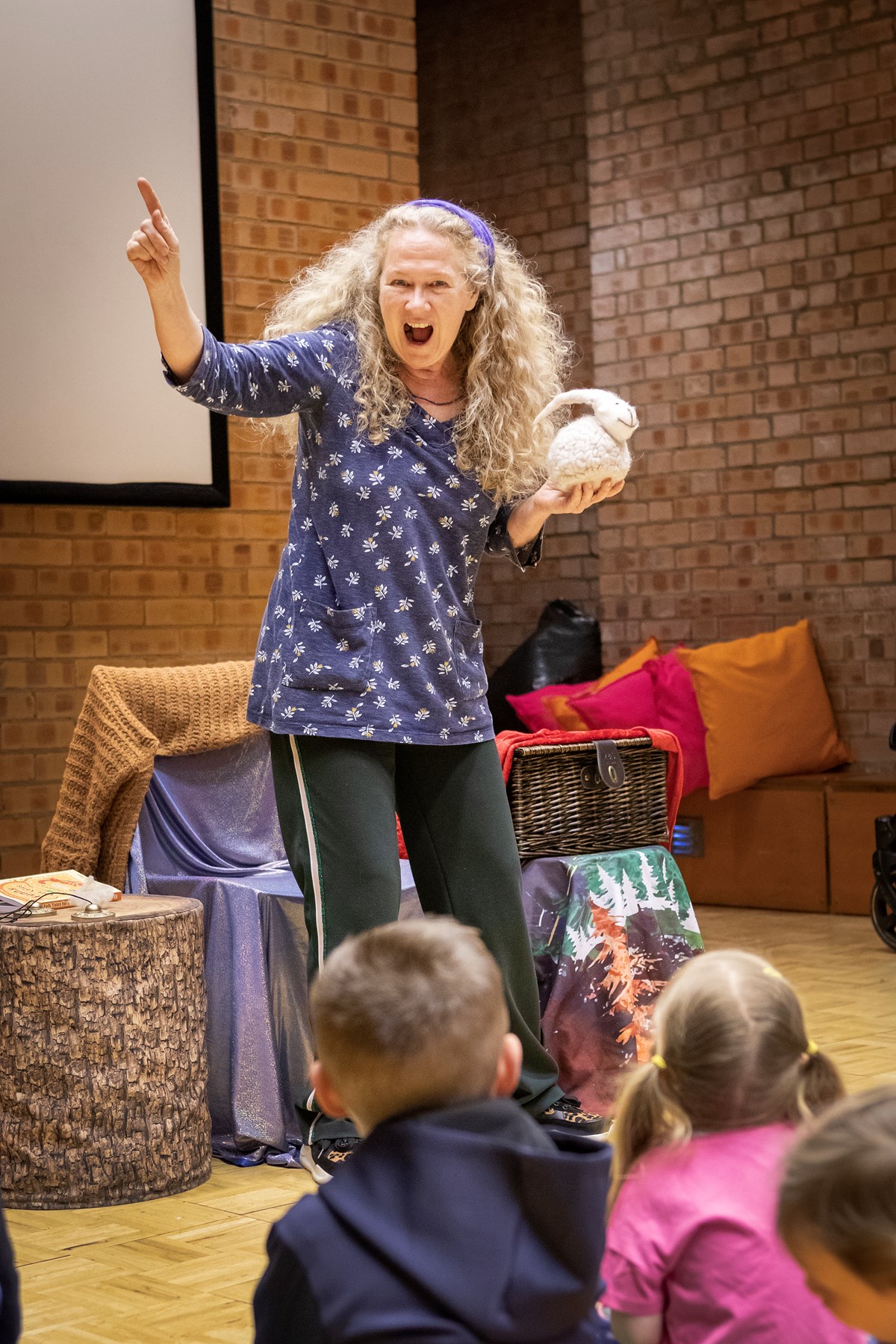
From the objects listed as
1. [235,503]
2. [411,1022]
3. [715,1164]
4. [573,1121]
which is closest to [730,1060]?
[715,1164]

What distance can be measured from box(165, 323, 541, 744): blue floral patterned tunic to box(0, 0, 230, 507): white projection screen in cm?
175

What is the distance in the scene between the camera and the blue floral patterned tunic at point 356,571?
228cm

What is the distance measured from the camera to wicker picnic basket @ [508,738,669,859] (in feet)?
10.0

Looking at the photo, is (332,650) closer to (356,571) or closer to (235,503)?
(356,571)

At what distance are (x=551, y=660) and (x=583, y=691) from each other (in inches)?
22.5

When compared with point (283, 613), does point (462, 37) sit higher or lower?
higher

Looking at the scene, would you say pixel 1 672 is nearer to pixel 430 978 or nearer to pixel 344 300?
pixel 344 300

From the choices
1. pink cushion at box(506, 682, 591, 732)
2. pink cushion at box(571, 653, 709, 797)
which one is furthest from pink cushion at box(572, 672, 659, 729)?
pink cushion at box(506, 682, 591, 732)

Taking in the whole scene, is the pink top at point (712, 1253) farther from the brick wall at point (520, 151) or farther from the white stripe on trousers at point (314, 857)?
the brick wall at point (520, 151)

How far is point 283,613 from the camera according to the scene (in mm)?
2338

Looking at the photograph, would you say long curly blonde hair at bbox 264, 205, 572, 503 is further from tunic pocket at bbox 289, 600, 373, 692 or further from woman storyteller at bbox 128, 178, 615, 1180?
tunic pocket at bbox 289, 600, 373, 692

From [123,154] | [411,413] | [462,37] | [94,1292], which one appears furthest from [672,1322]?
[462,37]

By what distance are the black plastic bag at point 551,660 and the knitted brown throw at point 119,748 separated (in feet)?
10.7

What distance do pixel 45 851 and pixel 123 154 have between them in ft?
6.35
